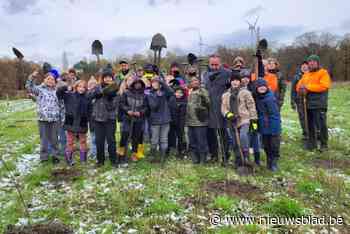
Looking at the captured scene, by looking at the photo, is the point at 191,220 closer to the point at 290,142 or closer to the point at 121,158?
the point at 121,158

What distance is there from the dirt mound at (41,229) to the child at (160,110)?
3.66 meters

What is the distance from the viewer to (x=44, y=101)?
29.4ft

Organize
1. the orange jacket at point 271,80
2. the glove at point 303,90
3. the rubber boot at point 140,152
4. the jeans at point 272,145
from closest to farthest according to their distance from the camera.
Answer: the jeans at point 272,145 → the rubber boot at point 140,152 → the orange jacket at point 271,80 → the glove at point 303,90

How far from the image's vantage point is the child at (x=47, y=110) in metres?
8.91

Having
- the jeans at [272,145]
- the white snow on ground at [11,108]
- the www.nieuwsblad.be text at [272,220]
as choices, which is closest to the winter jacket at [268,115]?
the jeans at [272,145]

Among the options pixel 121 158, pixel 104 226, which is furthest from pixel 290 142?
pixel 104 226

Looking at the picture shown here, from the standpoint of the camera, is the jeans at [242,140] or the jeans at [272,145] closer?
the jeans at [242,140]

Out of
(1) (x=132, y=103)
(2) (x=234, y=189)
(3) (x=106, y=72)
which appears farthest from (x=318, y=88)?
(3) (x=106, y=72)

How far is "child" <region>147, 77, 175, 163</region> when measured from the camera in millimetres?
8812

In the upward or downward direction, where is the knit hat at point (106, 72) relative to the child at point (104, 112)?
upward

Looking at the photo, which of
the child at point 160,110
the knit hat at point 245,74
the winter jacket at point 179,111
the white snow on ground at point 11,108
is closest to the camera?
the knit hat at point 245,74

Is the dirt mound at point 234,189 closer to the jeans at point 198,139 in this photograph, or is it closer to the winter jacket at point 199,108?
the jeans at point 198,139

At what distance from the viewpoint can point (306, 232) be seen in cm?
567

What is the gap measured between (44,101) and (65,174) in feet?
6.99
